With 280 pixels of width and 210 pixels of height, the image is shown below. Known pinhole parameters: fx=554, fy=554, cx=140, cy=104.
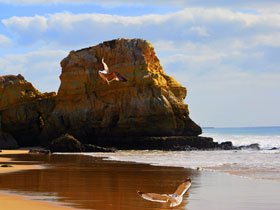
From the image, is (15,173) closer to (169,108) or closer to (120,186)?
(120,186)

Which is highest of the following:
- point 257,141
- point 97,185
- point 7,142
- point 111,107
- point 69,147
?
point 111,107

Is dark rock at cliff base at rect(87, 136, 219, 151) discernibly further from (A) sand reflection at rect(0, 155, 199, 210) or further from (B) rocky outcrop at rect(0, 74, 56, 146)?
(A) sand reflection at rect(0, 155, 199, 210)

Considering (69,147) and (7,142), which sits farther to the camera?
(7,142)

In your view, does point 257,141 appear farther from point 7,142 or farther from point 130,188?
point 130,188

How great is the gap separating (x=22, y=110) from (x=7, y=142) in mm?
4599

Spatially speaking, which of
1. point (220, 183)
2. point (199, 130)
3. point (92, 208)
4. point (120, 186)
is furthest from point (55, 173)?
point (199, 130)

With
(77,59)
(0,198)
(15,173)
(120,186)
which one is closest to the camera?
(0,198)

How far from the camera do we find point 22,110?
157ft

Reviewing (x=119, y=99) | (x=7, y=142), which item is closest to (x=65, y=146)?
(x=7, y=142)

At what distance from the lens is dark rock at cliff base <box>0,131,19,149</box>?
43.5 metres

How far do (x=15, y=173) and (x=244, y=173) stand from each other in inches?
322

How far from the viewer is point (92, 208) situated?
11609mm

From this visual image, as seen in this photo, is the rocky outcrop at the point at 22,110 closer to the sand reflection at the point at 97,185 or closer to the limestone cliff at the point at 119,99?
the limestone cliff at the point at 119,99

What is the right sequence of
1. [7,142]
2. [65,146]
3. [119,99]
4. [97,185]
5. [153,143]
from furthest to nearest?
1. [119,99]
2. [7,142]
3. [153,143]
4. [65,146]
5. [97,185]
